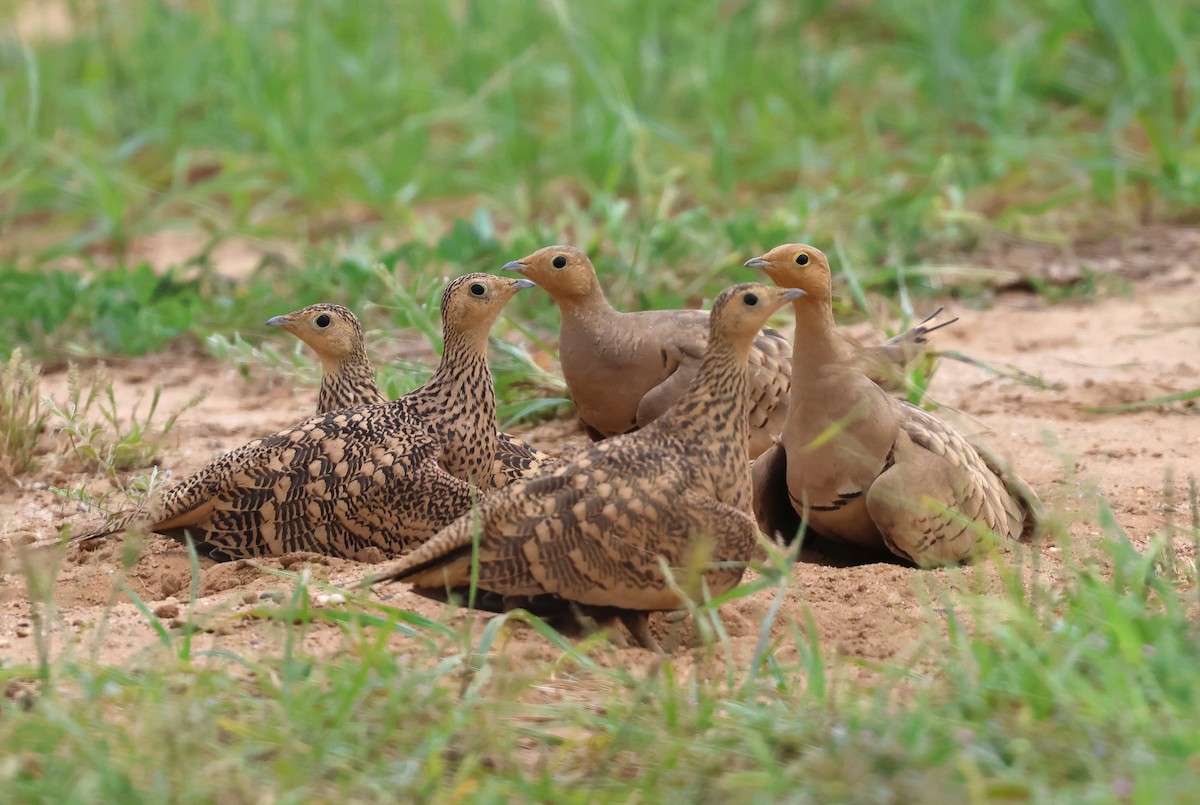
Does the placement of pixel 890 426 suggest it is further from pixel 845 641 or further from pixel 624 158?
pixel 624 158

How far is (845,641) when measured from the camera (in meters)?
3.62

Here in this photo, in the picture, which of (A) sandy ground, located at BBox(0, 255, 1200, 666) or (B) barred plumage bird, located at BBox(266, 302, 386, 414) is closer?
(A) sandy ground, located at BBox(0, 255, 1200, 666)

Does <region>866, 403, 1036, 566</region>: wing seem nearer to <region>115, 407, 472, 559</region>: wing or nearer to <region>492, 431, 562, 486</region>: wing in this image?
<region>492, 431, 562, 486</region>: wing

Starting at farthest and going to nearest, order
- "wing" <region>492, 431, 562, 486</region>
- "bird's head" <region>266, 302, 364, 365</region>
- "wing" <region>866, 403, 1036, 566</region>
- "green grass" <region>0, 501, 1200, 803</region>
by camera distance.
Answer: "bird's head" <region>266, 302, 364, 365</region> < "wing" <region>492, 431, 562, 486</region> < "wing" <region>866, 403, 1036, 566</region> < "green grass" <region>0, 501, 1200, 803</region>

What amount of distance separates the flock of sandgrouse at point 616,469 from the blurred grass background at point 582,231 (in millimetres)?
216

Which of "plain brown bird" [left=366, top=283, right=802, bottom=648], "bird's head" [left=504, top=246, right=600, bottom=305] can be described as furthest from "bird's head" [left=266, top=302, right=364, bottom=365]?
"plain brown bird" [left=366, top=283, right=802, bottom=648]

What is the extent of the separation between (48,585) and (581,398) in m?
2.28

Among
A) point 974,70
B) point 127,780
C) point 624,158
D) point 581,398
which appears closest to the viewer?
point 127,780

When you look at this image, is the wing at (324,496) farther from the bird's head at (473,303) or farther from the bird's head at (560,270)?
the bird's head at (560,270)

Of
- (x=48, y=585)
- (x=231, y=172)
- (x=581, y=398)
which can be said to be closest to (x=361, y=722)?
(x=48, y=585)

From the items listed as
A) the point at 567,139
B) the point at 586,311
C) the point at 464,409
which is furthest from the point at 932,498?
the point at 567,139

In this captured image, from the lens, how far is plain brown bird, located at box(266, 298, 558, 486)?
435 cm

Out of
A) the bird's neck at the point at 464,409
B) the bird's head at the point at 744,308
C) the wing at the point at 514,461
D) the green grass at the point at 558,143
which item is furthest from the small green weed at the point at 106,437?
the bird's head at the point at 744,308

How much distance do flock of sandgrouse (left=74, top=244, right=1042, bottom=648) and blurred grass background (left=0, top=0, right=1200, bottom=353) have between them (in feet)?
4.61
